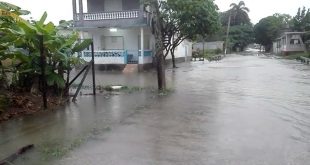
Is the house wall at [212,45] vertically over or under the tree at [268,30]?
under

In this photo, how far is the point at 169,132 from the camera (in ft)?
24.7

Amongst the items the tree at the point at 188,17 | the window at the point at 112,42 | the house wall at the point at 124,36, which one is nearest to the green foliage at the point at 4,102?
the tree at the point at 188,17

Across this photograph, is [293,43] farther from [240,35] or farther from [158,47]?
[158,47]

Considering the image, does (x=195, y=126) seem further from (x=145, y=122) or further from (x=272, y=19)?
(x=272, y=19)

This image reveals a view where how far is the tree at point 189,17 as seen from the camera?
2509cm

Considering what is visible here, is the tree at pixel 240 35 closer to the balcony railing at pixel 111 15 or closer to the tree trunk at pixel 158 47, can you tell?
the balcony railing at pixel 111 15

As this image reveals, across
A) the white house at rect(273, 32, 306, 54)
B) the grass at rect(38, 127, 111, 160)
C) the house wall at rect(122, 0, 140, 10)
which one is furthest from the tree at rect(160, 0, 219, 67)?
the white house at rect(273, 32, 306, 54)

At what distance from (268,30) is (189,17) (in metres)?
57.1

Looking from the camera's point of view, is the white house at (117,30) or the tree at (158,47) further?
the white house at (117,30)

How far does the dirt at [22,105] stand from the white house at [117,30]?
16.3m

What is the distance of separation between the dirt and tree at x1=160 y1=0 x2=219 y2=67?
14996 mm

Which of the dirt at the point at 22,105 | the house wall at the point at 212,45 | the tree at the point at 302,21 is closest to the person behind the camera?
the dirt at the point at 22,105

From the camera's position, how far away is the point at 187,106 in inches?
424

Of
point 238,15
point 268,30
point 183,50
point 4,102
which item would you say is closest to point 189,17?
point 183,50
